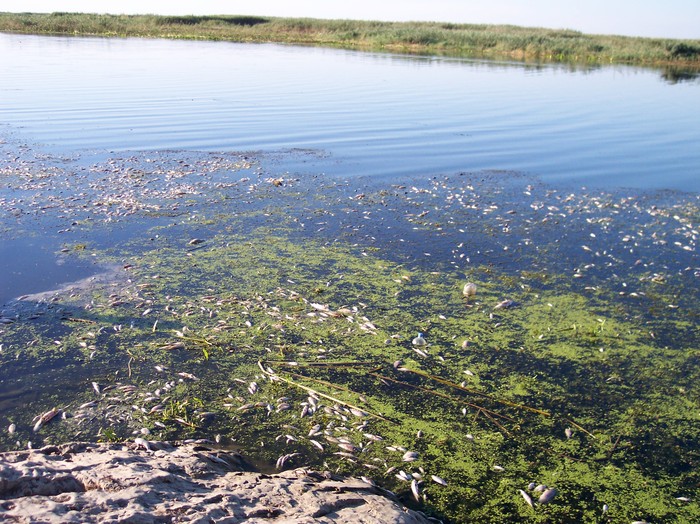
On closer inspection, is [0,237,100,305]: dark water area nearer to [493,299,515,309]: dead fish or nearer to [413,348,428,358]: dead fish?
[413,348,428,358]: dead fish

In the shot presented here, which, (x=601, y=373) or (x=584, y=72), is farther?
(x=584, y=72)

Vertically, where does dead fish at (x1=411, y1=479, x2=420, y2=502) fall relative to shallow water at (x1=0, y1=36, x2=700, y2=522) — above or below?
below

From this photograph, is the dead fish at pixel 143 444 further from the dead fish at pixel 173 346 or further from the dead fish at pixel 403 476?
the dead fish at pixel 403 476

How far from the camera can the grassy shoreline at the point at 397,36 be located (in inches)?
1903

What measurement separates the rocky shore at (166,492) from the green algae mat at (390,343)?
1.93ft

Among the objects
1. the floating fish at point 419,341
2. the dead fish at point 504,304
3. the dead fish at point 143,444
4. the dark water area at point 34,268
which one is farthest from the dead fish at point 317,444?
the dark water area at point 34,268

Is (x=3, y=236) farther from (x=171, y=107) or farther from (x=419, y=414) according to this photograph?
(x=171, y=107)

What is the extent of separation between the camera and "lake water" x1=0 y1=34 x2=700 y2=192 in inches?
556

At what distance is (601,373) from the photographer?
19.7 ft

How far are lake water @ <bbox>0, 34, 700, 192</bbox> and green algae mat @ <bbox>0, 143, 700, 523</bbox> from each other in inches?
142

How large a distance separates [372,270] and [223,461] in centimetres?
408

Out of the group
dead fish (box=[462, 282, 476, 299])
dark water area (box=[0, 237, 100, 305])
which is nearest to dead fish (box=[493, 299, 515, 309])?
dead fish (box=[462, 282, 476, 299])

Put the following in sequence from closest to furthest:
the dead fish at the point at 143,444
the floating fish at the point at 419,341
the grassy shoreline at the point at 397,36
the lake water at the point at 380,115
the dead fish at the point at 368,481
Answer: the dead fish at the point at 368,481
the dead fish at the point at 143,444
the floating fish at the point at 419,341
the lake water at the point at 380,115
the grassy shoreline at the point at 397,36

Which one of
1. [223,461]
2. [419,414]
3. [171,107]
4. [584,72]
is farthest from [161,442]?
[584,72]
